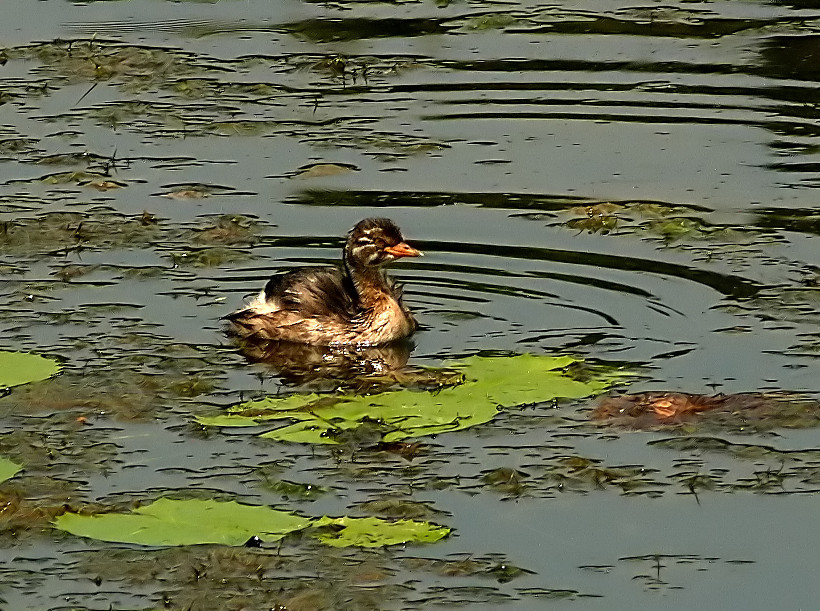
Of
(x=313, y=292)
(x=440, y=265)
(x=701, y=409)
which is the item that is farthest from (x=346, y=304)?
(x=701, y=409)

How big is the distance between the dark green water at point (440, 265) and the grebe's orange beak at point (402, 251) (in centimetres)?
36

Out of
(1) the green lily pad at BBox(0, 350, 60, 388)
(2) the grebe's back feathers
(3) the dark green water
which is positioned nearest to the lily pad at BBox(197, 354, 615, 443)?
(3) the dark green water

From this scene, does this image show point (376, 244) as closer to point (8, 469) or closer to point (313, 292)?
point (313, 292)

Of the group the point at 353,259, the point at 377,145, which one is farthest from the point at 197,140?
the point at 353,259

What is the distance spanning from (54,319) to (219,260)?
1.46m

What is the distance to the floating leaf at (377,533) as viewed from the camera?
A: 808 centimetres

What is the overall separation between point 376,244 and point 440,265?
2.67ft

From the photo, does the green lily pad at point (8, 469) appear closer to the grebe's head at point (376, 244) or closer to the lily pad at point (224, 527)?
the lily pad at point (224, 527)

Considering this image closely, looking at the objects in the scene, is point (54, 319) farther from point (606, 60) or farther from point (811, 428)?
point (606, 60)

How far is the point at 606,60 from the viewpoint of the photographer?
54.8ft

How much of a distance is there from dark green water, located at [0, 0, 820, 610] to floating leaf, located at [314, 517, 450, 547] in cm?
7

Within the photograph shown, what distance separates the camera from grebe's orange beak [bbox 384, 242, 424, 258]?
1146cm

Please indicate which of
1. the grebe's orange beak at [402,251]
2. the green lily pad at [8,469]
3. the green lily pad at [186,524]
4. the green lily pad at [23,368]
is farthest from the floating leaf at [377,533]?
the grebe's orange beak at [402,251]

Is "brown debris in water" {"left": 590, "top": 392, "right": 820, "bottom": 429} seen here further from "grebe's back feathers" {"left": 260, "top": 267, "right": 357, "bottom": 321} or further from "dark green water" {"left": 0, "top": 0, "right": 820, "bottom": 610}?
"grebe's back feathers" {"left": 260, "top": 267, "right": 357, "bottom": 321}
